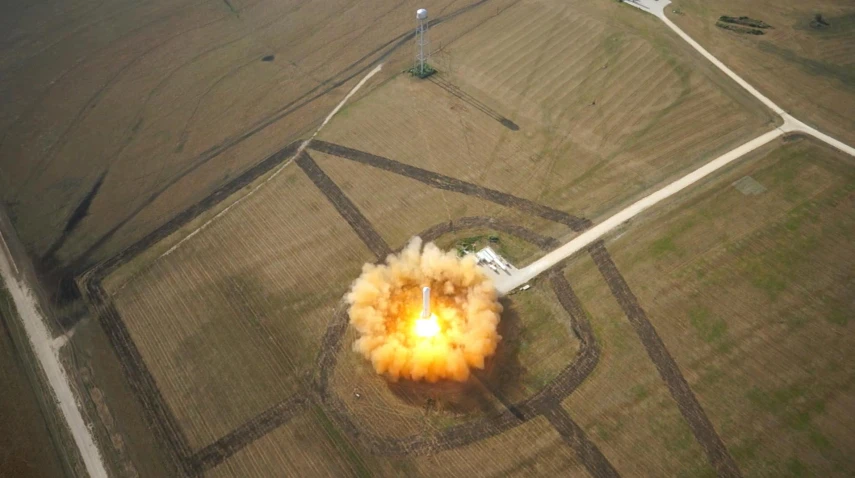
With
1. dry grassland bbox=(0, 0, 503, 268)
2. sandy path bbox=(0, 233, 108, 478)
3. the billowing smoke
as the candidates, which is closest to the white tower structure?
dry grassland bbox=(0, 0, 503, 268)

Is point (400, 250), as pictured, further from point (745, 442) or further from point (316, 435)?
point (745, 442)

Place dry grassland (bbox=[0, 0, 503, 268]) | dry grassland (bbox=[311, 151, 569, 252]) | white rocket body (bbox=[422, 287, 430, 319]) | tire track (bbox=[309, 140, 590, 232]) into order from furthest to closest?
dry grassland (bbox=[0, 0, 503, 268]) → tire track (bbox=[309, 140, 590, 232]) → dry grassland (bbox=[311, 151, 569, 252]) → white rocket body (bbox=[422, 287, 430, 319])

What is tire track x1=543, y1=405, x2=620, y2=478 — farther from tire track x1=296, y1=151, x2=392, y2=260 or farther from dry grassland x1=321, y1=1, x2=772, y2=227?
dry grassland x1=321, y1=1, x2=772, y2=227

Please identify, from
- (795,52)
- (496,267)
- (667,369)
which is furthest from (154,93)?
(795,52)

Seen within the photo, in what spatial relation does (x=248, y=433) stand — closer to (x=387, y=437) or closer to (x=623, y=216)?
(x=387, y=437)

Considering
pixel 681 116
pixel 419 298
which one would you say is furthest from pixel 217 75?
pixel 681 116
